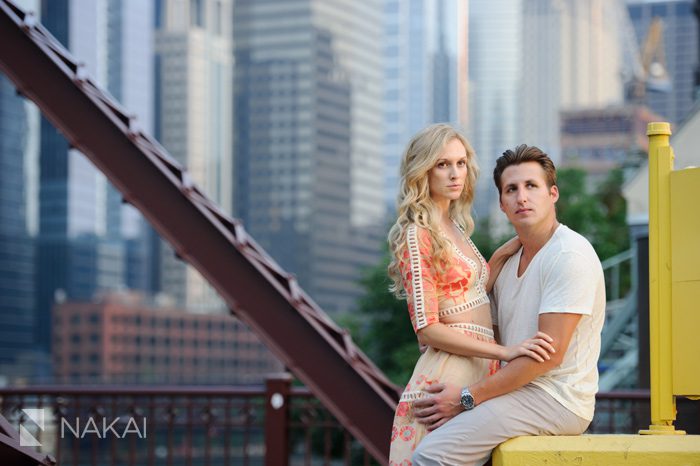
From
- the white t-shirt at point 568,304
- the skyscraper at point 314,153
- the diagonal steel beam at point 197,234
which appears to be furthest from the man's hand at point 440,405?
the skyscraper at point 314,153

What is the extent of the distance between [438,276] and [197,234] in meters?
3.93

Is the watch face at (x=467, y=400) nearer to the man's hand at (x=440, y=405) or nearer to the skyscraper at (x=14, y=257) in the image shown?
the man's hand at (x=440, y=405)

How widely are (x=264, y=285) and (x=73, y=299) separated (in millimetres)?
164990

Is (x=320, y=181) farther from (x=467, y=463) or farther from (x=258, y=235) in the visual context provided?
(x=467, y=463)

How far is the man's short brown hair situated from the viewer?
416cm

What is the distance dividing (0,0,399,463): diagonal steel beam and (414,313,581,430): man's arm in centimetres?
369

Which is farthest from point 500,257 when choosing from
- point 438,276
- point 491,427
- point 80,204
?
point 80,204

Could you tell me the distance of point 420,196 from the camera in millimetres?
4344

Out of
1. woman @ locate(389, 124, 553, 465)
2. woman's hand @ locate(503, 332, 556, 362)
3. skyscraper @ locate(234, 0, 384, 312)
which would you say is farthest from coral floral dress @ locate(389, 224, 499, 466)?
skyscraper @ locate(234, 0, 384, 312)

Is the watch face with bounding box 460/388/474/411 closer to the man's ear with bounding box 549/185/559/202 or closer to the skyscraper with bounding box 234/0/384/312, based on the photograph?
the man's ear with bounding box 549/185/559/202

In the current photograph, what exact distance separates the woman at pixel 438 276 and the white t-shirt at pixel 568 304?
16 cm

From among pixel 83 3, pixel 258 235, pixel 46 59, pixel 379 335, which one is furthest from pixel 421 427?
pixel 83 3

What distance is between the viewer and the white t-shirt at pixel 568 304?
13.0ft

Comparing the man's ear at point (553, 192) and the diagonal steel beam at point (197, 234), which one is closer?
the man's ear at point (553, 192)
